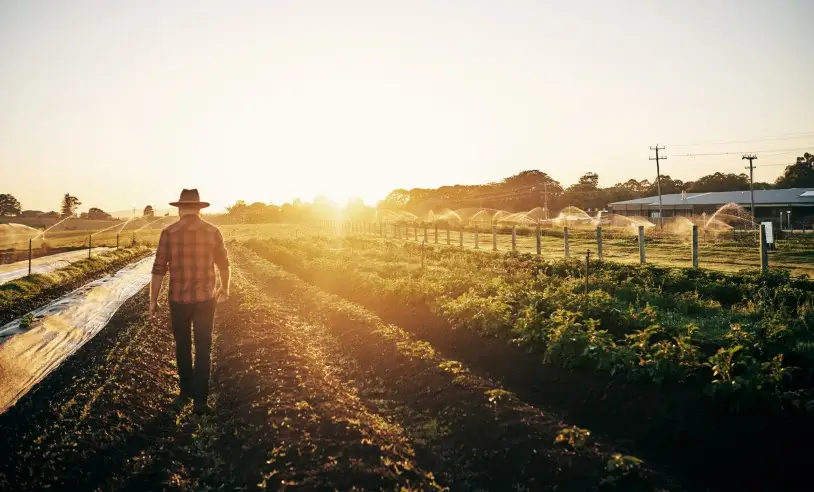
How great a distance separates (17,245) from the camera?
3744 centimetres

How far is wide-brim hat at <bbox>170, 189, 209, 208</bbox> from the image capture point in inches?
264

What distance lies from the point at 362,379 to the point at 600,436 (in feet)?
11.4

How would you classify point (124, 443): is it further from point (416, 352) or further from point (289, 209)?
point (289, 209)

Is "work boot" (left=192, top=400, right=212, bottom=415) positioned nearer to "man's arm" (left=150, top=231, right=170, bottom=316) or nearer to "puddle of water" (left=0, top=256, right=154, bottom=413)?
"man's arm" (left=150, top=231, right=170, bottom=316)

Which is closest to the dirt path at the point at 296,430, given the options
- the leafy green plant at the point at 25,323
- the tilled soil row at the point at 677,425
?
Result: the tilled soil row at the point at 677,425

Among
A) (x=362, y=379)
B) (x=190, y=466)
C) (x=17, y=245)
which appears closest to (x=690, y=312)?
(x=362, y=379)

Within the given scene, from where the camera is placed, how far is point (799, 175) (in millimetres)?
71938

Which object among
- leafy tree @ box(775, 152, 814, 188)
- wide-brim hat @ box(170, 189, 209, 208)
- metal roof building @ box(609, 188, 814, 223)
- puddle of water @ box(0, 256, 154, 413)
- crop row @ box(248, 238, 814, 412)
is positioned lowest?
puddle of water @ box(0, 256, 154, 413)

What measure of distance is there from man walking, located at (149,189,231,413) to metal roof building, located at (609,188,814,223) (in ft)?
184

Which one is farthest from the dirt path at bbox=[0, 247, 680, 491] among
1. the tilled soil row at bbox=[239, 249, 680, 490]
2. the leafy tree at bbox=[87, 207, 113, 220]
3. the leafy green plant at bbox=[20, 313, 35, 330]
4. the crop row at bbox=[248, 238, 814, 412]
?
the leafy tree at bbox=[87, 207, 113, 220]

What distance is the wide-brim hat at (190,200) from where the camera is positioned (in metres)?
6.70

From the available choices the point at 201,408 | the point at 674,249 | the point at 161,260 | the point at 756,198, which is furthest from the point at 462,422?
the point at 756,198

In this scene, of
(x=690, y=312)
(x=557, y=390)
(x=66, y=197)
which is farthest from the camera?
(x=66, y=197)

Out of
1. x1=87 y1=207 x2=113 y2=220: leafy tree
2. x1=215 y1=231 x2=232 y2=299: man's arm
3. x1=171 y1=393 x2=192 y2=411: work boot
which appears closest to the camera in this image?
x1=171 y1=393 x2=192 y2=411: work boot
